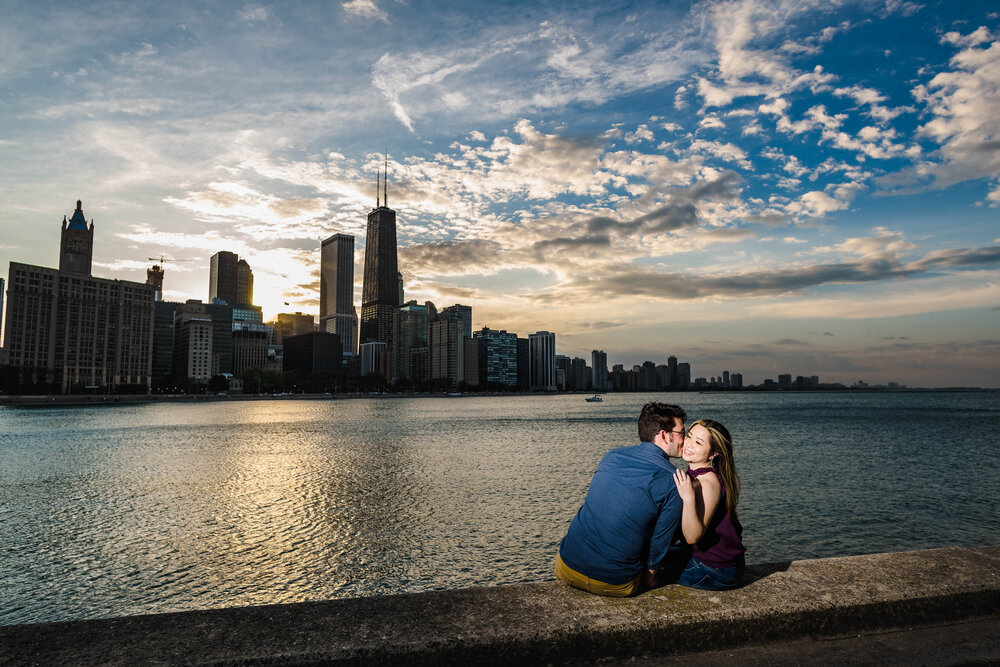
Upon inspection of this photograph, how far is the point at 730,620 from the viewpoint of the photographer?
4258 millimetres

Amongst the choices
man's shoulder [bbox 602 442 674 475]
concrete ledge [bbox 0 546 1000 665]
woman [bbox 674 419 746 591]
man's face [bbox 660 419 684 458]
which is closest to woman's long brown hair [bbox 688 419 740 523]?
woman [bbox 674 419 746 591]

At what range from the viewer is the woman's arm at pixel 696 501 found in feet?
16.6

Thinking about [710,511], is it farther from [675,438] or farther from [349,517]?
[349,517]

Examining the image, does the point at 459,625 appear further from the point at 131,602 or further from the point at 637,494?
the point at 131,602

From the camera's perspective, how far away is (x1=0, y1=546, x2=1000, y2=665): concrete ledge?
12.4 feet

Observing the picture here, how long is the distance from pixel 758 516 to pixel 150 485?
991 inches

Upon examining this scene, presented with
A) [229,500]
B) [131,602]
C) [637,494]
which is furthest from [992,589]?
[229,500]

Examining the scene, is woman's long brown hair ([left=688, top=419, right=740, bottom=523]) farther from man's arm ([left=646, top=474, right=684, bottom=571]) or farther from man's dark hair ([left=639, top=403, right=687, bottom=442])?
man's arm ([left=646, top=474, right=684, bottom=571])

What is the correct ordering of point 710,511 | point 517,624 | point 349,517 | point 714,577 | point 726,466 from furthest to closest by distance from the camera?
point 349,517 → point 726,466 → point 710,511 → point 714,577 → point 517,624

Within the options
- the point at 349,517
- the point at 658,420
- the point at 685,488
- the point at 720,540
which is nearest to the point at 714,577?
the point at 720,540

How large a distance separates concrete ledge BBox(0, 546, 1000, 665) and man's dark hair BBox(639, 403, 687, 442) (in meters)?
1.47

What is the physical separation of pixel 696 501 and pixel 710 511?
5.7 inches

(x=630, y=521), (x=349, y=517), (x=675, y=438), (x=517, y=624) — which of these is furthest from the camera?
(x=349, y=517)

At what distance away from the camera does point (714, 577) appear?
16.1 feet
